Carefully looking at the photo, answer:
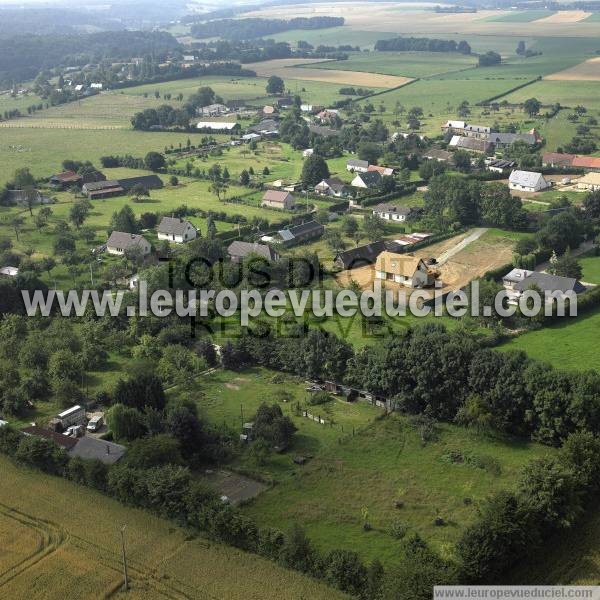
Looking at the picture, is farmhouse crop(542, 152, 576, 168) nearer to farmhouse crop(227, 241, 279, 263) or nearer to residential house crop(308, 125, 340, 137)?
residential house crop(308, 125, 340, 137)

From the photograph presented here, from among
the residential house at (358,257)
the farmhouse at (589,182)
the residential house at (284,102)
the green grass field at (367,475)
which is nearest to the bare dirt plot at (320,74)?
the residential house at (284,102)

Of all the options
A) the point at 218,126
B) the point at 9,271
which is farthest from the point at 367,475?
the point at 218,126

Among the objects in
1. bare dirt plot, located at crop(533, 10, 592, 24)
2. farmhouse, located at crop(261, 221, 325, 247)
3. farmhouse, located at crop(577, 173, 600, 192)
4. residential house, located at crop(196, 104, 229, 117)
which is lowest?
farmhouse, located at crop(261, 221, 325, 247)

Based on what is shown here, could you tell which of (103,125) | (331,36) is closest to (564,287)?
(103,125)

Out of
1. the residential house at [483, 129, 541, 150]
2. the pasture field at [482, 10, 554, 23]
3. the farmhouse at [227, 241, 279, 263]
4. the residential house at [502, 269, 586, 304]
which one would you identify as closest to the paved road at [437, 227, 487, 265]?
the residential house at [502, 269, 586, 304]

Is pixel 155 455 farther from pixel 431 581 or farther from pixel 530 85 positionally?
pixel 530 85

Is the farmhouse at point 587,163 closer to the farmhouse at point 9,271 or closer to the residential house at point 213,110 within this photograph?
the farmhouse at point 9,271
